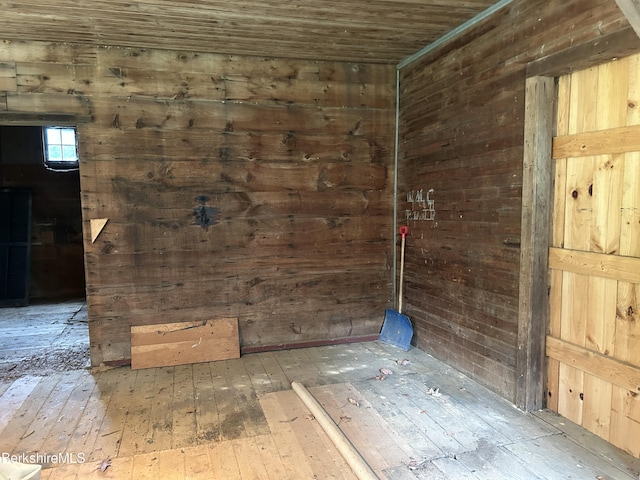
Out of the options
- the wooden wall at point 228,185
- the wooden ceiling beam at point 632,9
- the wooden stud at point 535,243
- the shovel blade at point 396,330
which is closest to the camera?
the wooden ceiling beam at point 632,9

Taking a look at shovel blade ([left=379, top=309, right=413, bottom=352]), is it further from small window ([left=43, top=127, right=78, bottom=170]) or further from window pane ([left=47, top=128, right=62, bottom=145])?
window pane ([left=47, top=128, right=62, bottom=145])

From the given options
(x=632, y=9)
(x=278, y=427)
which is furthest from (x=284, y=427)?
(x=632, y=9)

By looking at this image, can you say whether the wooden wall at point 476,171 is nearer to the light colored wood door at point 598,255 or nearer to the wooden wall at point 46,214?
the light colored wood door at point 598,255

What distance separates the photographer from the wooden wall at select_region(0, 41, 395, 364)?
3.33m

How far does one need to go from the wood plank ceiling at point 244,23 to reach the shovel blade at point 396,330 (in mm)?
2307

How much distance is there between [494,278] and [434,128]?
1.30 meters

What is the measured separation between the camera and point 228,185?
3615 millimetres

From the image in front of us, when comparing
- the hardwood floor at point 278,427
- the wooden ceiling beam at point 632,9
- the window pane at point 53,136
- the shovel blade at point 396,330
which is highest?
the window pane at point 53,136

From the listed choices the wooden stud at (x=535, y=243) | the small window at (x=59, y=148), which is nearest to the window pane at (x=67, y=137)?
the small window at (x=59, y=148)

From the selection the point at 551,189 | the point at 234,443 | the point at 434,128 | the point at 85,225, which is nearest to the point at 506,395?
the point at 551,189

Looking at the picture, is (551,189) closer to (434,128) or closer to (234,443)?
(434,128)

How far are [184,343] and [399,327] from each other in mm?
1876

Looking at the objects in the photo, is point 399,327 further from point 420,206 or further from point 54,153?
point 54,153

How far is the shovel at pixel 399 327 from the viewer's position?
383 centimetres
